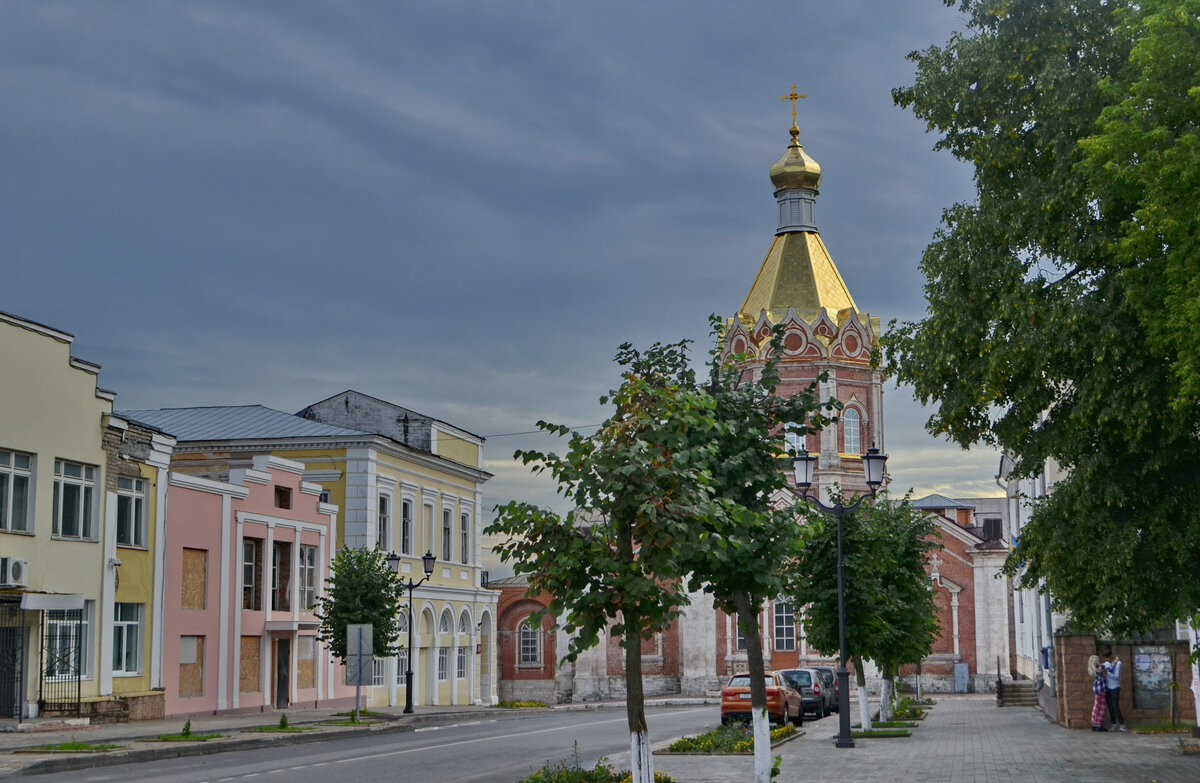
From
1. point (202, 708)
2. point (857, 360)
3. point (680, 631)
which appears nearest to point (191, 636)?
point (202, 708)

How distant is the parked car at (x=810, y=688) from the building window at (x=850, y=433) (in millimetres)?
27328

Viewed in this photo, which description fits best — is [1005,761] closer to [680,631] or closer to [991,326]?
[991,326]

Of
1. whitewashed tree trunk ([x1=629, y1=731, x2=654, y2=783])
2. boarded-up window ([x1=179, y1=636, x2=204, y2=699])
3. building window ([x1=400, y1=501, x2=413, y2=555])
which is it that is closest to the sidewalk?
boarded-up window ([x1=179, y1=636, x2=204, y2=699])

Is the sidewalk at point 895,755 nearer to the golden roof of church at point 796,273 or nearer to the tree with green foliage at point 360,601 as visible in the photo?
the tree with green foliage at point 360,601

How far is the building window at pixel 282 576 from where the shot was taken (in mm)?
39406

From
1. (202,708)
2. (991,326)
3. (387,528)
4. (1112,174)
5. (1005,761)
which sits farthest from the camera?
(387,528)

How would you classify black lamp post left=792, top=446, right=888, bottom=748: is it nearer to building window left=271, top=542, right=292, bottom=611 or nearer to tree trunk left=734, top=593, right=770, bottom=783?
tree trunk left=734, top=593, right=770, bottom=783

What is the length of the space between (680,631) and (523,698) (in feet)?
30.2

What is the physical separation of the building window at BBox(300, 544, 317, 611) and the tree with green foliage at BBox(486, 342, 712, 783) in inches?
1117

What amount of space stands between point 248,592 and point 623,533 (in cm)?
2685

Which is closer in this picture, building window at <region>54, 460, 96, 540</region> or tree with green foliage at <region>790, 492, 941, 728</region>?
tree with green foliage at <region>790, 492, 941, 728</region>

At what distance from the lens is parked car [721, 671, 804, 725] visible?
1251 inches

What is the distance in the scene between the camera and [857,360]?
65.0 m

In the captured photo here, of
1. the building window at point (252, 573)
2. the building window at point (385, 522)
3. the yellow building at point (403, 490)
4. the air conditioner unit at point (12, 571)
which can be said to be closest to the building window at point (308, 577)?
the building window at point (252, 573)
